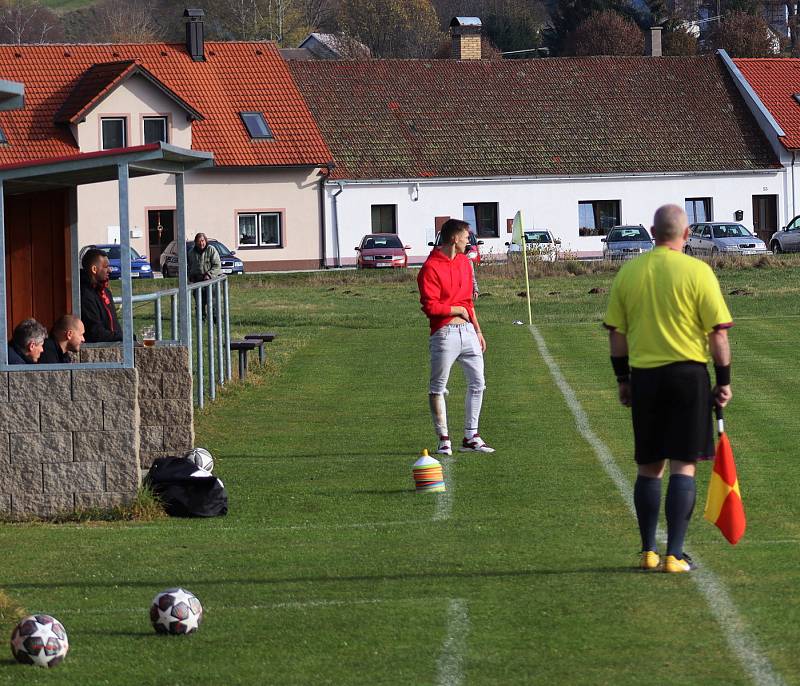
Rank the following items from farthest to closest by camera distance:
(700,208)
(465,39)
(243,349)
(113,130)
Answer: (465,39) → (700,208) → (113,130) → (243,349)

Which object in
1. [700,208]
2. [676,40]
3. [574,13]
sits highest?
[574,13]

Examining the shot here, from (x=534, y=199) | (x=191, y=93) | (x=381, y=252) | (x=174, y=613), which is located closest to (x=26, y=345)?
(x=174, y=613)

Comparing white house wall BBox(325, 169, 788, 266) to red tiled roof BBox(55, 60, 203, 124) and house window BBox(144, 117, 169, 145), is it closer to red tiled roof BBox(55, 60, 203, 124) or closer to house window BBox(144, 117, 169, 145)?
house window BBox(144, 117, 169, 145)

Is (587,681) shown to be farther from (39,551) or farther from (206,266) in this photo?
(206,266)

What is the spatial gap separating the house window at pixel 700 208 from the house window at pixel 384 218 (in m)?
12.2

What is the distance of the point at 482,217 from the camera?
60.7 meters

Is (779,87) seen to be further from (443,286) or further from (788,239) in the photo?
(443,286)

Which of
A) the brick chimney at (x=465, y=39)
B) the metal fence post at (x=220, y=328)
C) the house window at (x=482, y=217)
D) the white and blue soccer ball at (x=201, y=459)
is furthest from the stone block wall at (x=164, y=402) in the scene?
the brick chimney at (x=465, y=39)

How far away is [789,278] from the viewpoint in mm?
39031

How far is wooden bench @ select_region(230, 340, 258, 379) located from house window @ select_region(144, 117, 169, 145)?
35902 mm

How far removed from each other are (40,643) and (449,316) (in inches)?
249

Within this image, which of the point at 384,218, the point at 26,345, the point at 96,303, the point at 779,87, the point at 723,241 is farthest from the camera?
the point at 779,87

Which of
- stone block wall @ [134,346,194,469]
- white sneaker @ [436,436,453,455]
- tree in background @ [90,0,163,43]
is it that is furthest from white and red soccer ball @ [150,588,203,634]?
tree in background @ [90,0,163,43]

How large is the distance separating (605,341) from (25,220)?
12159mm
